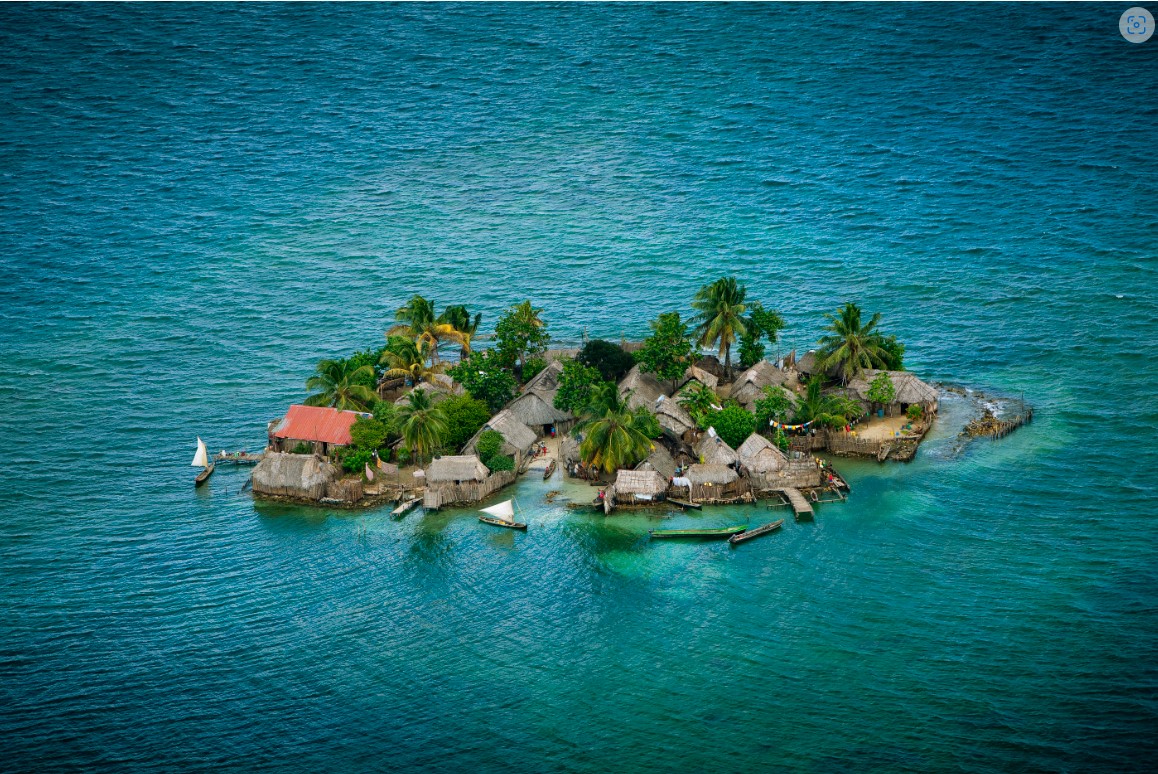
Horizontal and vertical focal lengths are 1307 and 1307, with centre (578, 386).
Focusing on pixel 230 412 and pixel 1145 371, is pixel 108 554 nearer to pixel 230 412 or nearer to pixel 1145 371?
pixel 230 412

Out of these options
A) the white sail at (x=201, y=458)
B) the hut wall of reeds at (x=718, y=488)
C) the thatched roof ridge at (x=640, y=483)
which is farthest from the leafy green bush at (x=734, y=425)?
the white sail at (x=201, y=458)

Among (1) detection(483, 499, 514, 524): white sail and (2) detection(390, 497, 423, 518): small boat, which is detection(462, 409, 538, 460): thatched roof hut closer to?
(2) detection(390, 497, 423, 518): small boat

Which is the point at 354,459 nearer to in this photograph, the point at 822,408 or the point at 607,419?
the point at 607,419

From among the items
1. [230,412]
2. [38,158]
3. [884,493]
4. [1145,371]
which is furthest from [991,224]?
[38,158]

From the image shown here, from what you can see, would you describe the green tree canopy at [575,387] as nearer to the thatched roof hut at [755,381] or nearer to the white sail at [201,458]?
the thatched roof hut at [755,381]

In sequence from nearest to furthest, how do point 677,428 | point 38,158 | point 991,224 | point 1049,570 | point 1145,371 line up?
point 1049,570 → point 677,428 → point 1145,371 → point 991,224 → point 38,158
